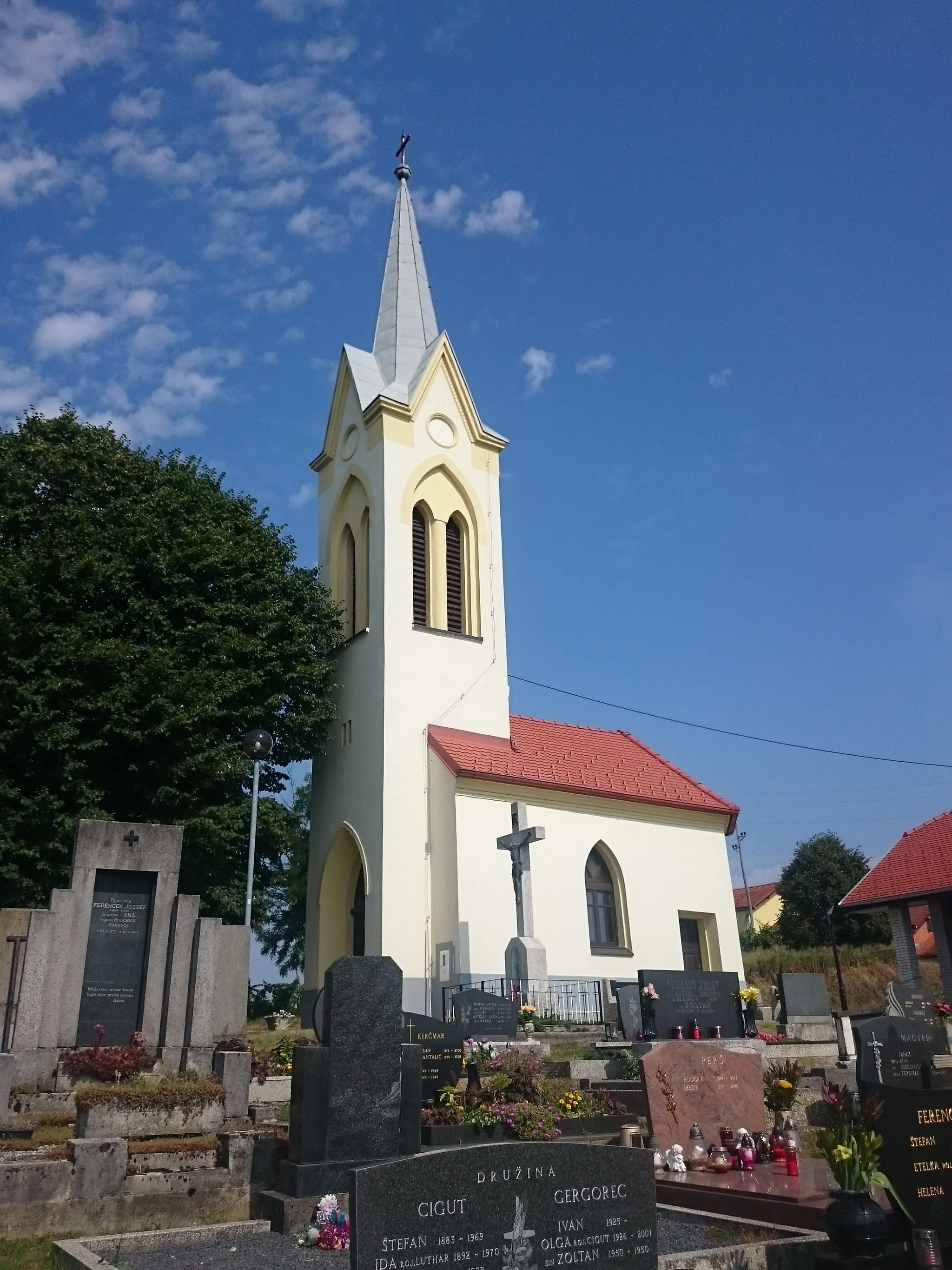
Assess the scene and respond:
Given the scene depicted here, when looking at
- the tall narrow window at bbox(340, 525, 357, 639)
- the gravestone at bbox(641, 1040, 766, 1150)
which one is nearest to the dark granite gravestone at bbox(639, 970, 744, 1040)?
the gravestone at bbox(641, 1040, 766, 1150)

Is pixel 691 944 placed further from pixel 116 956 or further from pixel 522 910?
pixel 116 956

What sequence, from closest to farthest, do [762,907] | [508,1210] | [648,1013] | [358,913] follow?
1. [508,1210]
2. [648,1013]
3. [358,913]
4. [762,907]

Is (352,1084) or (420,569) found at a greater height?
(420,569)

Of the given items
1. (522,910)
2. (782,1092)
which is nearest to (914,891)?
(522,910)

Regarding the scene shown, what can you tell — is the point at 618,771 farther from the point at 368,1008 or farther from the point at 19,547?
the point at 368,1008

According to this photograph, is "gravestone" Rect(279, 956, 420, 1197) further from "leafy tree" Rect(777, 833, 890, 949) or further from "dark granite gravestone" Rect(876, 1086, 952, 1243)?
"leafy tree" Rect(777, 833, 890, 949)

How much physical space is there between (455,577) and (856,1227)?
23.2 m

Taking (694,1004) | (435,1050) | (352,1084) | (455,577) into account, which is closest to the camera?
(352,1084)

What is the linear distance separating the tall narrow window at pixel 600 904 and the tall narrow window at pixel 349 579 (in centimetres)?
880

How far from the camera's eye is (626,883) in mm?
26844

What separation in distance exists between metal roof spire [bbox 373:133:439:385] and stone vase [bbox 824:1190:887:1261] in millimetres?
26654

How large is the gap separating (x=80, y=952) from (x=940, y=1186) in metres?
10.5

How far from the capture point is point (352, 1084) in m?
9.31

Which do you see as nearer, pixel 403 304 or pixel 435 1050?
pixel 435 1050
